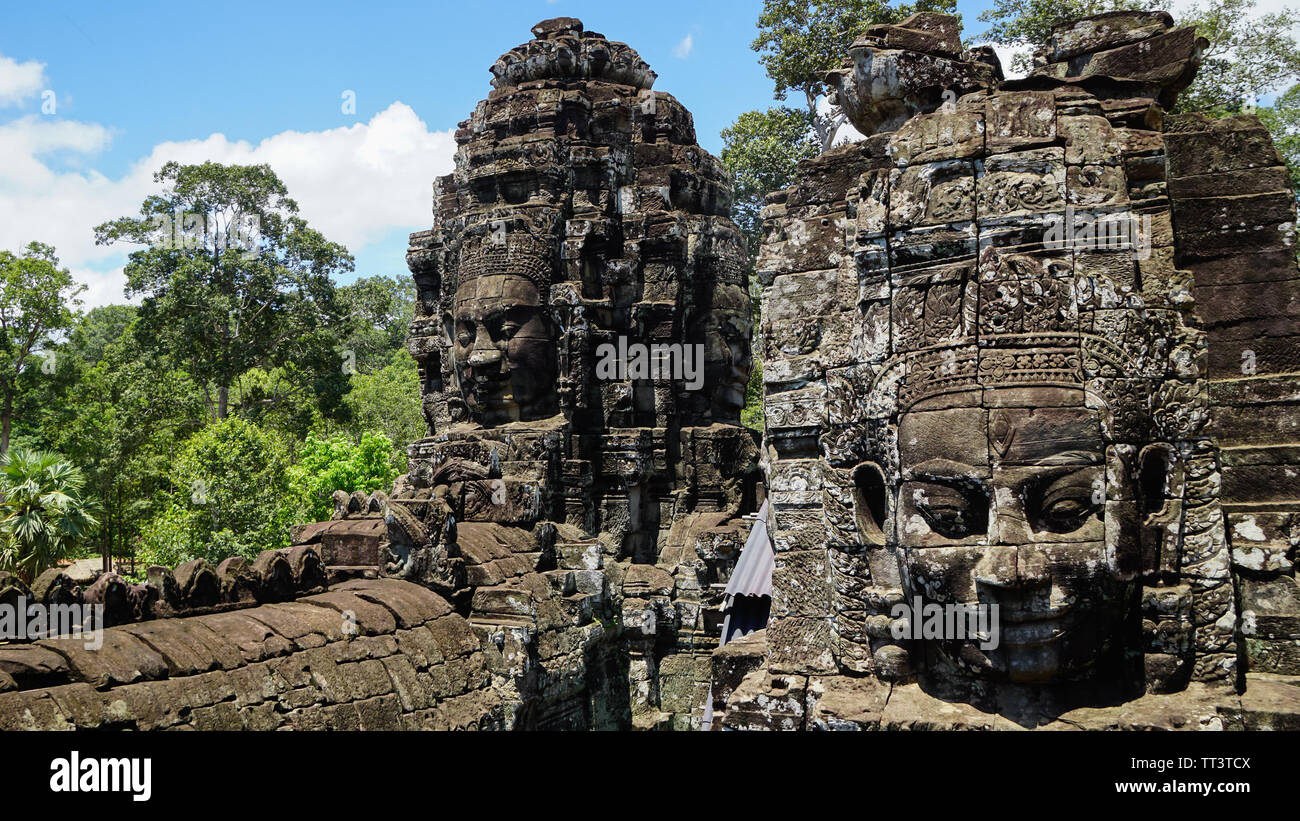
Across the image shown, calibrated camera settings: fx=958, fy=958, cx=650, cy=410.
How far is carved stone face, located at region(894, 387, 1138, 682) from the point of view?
14.9ft

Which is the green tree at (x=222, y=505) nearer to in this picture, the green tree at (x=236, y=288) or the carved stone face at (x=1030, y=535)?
the green tree at (x=236, y=288)

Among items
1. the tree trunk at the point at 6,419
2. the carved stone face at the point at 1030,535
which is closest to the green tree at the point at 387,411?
the tree trunk at the point at 6,419

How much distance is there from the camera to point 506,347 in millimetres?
12836

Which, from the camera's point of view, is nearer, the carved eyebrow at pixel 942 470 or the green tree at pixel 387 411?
the carved eyebrow at pixel 942 470

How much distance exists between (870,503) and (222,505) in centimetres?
1634

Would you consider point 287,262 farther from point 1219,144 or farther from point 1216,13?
point 1219,144

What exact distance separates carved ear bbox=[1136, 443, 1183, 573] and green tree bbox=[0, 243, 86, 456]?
979 inches

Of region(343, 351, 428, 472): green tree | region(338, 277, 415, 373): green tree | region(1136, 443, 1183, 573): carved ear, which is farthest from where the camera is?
region(338, 277, 415, 373): green tree

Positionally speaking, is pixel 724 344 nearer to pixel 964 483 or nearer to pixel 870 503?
pixel 870 503

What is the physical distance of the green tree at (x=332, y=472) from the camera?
20562 mm

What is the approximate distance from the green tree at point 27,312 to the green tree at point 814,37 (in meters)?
17.6

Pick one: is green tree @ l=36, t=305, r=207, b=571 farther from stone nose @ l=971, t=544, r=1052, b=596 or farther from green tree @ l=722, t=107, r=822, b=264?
stone nose @ l=971, t=544, r=1052, b=596

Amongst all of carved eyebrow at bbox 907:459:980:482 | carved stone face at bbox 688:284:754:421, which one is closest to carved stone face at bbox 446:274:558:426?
carved stone face at bbox 688:284:754:421

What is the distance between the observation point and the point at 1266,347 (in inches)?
210
